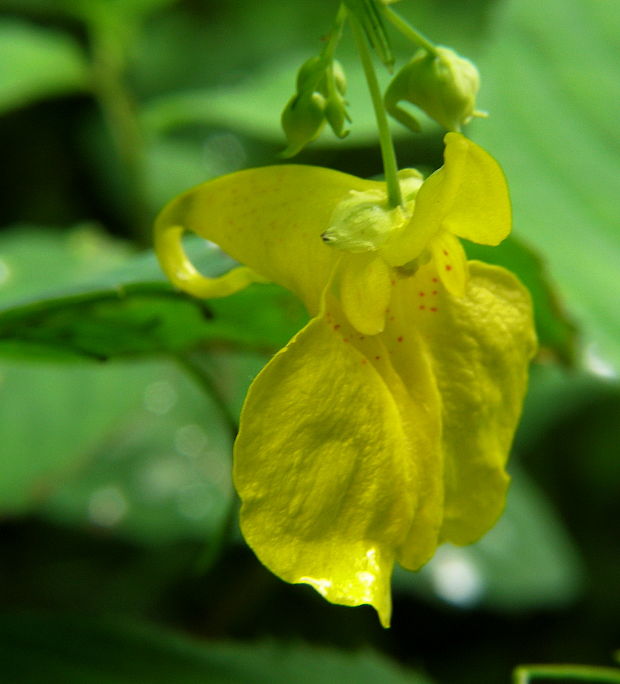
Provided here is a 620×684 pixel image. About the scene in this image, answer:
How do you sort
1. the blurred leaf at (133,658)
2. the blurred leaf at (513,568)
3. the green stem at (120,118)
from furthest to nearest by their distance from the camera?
the green stem at (120,118) < the blurred leaf at (513,568) < the blurred leaf at (133,658)

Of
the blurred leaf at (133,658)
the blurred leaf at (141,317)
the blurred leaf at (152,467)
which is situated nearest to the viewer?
the blurred leaf at (141,317)

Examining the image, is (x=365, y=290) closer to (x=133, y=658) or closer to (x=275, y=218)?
(x=275, y=218)

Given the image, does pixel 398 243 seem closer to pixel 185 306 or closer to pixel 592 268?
pixel 185 306

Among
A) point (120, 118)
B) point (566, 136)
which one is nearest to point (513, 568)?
point (566, 136)

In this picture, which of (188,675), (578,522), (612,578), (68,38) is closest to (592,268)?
(188,675)

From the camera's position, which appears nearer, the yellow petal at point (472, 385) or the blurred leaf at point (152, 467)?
the yellow petal at point (472, 385)

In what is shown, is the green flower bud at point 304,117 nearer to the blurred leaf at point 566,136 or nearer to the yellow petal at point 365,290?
the yellow petal at point 365,290

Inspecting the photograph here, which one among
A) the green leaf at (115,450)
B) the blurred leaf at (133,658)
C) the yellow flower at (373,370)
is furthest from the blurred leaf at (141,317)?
the green leaf at (115,450)
